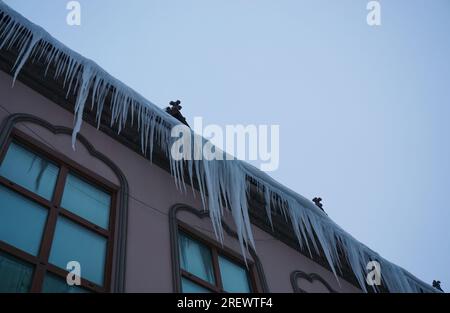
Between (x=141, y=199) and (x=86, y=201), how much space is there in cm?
45

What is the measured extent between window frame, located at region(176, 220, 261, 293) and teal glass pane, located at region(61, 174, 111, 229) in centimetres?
58

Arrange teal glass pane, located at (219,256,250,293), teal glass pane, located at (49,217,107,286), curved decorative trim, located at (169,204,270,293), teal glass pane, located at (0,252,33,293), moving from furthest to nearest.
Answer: teal glass pane, located at (219,256,250,293)
curved decorative trim, located at (169,204,270,293)
teal glass pane, located at (49,217,107,286)
teal glass pane, located at (0,252,33,293)

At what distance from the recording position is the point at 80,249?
296cm

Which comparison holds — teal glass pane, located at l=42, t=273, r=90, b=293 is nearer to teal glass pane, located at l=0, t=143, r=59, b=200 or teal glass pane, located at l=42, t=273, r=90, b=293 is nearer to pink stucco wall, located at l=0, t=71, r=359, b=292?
pink stucco wall, located at l=0, t=71, r=359, b=292

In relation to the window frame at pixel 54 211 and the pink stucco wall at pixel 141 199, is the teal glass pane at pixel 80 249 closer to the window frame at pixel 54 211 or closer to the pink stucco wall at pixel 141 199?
Answer: the window frame at pixel 54 211

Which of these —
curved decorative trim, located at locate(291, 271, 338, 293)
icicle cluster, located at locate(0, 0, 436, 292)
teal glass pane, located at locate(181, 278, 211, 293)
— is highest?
icicle cluster, located at locate(0, 0, 436, 292)

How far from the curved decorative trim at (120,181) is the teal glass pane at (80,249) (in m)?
0.10

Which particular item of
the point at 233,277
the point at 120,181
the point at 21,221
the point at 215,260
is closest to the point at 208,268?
the point at 215,260

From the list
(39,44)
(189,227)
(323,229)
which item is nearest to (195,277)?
(189,227)

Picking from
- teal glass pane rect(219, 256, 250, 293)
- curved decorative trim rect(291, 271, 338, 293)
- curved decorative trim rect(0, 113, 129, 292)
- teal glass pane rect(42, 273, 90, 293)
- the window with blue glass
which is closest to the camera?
teal glass pane rect(42, 273, 90, 293)

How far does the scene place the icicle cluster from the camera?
3.53m

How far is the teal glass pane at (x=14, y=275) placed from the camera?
7.96 feet

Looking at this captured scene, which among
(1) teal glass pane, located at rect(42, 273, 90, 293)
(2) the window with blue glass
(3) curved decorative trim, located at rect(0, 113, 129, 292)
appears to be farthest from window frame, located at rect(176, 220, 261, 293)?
(1) teal glass pane, located at rect(42, 273, 90, 293)
